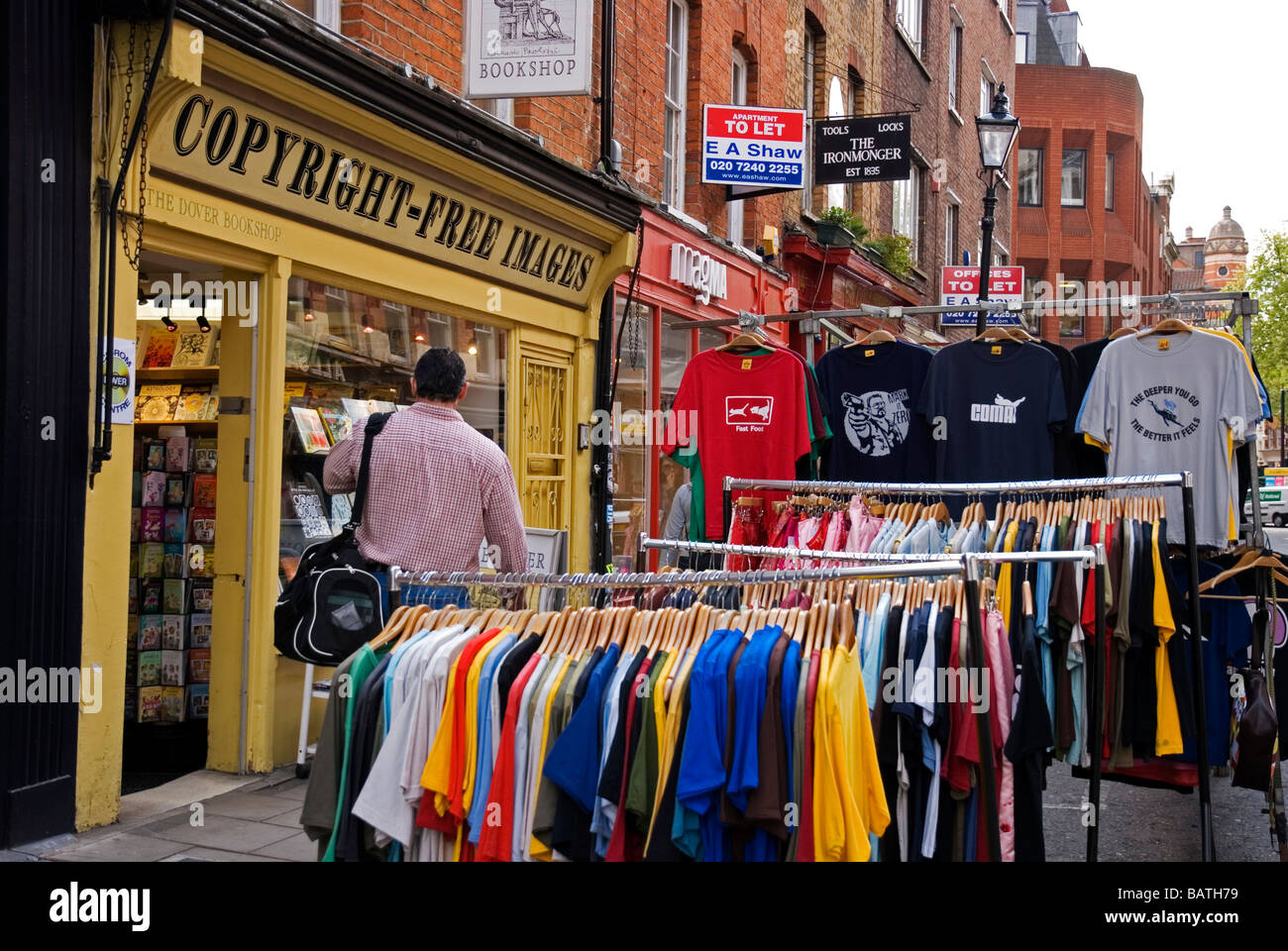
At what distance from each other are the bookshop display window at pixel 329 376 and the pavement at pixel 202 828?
120 cm

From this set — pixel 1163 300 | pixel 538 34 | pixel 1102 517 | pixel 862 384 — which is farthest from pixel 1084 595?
A: pixel 538 34

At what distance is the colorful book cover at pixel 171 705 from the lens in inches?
298

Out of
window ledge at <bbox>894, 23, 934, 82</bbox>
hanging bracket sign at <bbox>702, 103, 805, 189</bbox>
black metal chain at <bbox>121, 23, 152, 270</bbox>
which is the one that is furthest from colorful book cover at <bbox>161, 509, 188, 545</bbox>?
window ledge at <bbox>894, 23, 934, 82</bbox>

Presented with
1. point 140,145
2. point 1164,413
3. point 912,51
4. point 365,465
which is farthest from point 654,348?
point 912,51

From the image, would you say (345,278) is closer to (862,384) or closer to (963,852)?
(862,384)

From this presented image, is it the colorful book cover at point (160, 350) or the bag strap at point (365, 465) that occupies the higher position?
the colorful book cover at point (160, 350)

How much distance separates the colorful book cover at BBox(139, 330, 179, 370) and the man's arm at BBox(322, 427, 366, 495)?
2.82 metres

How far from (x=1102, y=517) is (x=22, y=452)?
178 inches

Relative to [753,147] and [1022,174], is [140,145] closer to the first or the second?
[753,147]

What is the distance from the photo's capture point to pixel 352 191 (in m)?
7.55

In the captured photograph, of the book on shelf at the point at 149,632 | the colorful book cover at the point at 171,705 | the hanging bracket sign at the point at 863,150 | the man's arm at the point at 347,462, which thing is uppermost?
the hanging bracket sign at the point at 863,150

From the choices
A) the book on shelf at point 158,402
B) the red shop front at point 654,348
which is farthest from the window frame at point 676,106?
the book on shelf at point 158,402

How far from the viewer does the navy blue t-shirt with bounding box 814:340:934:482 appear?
752 centimetres

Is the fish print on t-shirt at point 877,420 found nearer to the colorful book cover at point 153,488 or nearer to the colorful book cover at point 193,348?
the colorful book cover at point 193,348
